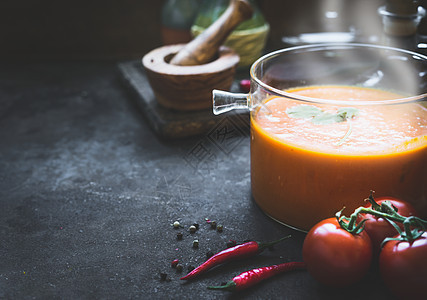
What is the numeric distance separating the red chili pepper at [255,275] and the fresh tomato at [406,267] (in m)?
0.22

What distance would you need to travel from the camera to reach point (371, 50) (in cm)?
139

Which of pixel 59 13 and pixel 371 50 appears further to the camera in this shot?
pixel 59 13

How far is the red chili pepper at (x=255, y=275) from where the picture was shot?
104 cm

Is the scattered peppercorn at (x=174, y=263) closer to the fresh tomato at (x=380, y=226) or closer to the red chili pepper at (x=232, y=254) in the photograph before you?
the red chili pepper at (x=232, y=254)

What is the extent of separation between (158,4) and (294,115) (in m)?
1.91

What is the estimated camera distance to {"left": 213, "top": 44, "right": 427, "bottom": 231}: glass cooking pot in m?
1.10

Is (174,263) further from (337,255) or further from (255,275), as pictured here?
(337,255)

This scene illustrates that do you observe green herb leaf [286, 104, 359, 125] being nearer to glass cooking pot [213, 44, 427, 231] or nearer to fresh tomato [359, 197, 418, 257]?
glass cooking pot [213, 44, 427, 231]

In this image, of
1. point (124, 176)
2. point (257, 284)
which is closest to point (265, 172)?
point (257, 284)

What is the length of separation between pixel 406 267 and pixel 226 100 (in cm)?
63

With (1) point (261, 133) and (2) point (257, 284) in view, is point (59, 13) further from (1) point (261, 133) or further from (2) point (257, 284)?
(2) point (257, 284)

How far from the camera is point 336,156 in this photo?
1093 mm

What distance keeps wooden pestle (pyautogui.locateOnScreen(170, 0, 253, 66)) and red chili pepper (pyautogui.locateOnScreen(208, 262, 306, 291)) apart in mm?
1058

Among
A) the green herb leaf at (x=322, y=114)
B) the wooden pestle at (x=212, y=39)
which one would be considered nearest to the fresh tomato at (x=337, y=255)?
the green herb leaf at (x=322, y=114)
